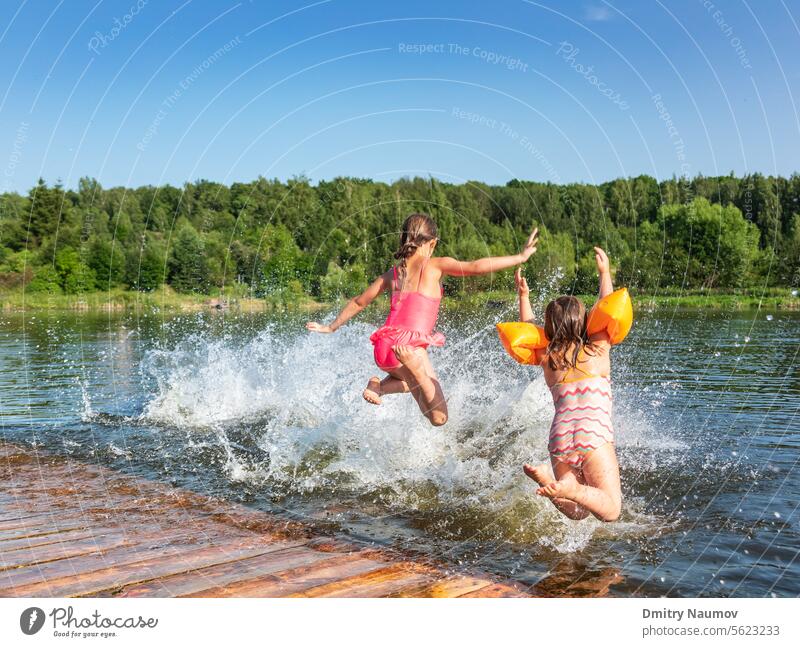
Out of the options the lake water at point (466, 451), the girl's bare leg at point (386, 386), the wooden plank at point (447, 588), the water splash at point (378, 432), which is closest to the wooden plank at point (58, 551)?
the lake water at point (466, 451)

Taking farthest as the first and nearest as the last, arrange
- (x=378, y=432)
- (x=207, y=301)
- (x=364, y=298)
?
(x=207, y=301)
(x=378, y=432)
(x=364, y=298)

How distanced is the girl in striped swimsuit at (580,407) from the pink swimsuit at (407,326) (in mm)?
2198

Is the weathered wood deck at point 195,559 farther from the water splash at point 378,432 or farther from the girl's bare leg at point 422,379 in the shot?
the girl's bare leg at point 422,379

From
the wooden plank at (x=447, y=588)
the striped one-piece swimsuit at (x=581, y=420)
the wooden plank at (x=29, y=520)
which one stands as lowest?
the wooden plank at (x=447, y=588)

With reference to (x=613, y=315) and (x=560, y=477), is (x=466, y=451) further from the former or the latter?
(x=613, y=315)

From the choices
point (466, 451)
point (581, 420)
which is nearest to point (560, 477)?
point (581, 420)

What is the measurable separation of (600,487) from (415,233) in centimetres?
343

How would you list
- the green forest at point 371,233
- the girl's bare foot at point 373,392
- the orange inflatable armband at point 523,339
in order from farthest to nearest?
the green forest at point 371,233 < the girl's bare foot at point 373,392 < the orange inflatable armband at point 523,339

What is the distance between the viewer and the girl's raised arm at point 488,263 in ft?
Result: 22.3

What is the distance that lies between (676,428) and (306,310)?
21.8 m

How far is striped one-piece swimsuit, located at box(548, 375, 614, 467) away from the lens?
5.79 meters

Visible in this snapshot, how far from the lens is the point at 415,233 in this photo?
309 inches

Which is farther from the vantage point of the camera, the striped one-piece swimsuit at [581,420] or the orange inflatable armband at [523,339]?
the orange inflatable armband at [523,339]
